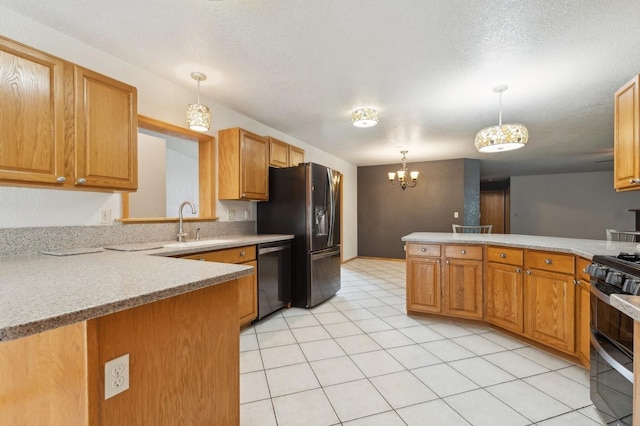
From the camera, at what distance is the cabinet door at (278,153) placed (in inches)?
137

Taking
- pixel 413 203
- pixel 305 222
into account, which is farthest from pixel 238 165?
pixel 413 203

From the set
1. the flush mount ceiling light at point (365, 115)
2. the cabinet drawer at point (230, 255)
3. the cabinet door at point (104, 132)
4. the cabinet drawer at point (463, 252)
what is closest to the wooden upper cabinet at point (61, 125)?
the cabinet door at point (104, 132)

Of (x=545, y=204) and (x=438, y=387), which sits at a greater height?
(x=545, y=204)

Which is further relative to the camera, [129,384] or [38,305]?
[129,384]

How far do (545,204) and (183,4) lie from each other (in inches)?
390

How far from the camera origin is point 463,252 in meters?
2.76

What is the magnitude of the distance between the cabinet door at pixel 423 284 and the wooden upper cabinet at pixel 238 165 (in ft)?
6.37

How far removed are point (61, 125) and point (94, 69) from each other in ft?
2.48

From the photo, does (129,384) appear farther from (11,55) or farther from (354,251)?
(354,251)

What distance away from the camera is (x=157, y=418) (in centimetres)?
91

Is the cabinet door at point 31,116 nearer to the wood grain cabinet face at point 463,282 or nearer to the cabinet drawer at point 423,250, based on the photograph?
the cabinet drawer at point 423,250

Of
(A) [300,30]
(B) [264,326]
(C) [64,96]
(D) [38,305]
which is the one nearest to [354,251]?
(B) [264,326]

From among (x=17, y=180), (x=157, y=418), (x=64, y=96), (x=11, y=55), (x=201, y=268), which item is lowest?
(x=157, y=418)

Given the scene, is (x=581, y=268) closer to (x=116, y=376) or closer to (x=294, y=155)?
(x=116, y=376)
